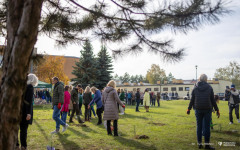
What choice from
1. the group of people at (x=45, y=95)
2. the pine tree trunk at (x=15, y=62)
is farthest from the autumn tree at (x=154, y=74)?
the pine tree trunk at (x=15, y=62)

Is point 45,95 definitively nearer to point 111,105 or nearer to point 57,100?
point 57,100

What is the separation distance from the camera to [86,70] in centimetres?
3378

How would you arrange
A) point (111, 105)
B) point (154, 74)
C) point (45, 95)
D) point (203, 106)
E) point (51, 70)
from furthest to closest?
point (154, 74) → point (51, 70) → point (45, 95) → point (111, 105) → point (203, 106)

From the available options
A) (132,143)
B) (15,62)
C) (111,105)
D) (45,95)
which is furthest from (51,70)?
(15,62)

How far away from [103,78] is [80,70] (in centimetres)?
410

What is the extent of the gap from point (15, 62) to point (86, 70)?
103 ft

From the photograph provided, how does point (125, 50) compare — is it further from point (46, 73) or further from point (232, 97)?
point (46, 73)

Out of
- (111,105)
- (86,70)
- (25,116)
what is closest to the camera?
(25,116)

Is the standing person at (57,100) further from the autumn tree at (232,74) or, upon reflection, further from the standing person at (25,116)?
the autumn tree at (232,74)

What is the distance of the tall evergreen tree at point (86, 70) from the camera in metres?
33.5

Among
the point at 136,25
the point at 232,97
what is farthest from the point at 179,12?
the point at 232,97

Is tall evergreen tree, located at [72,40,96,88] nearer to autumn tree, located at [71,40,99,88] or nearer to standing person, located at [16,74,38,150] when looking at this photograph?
autumn tree, located at [71,40,99,88]

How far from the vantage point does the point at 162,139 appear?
6.39 meters

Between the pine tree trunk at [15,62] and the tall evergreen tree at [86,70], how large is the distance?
30.5 m
